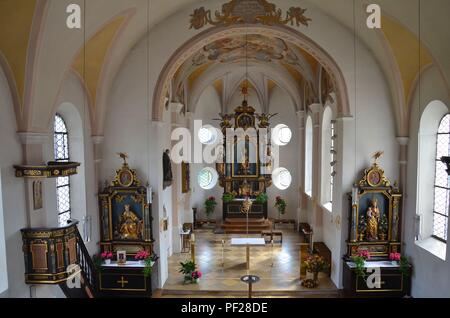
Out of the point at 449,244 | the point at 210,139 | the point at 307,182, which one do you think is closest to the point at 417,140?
the point at 449,244

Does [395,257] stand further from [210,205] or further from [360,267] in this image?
[210,205]

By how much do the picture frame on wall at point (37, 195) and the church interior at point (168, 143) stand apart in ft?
0.14

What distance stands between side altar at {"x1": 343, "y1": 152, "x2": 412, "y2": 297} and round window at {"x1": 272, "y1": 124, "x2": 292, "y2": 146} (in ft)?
33.0

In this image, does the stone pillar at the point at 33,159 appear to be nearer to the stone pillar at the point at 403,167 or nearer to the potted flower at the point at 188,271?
the potted flower at the point at 188,271

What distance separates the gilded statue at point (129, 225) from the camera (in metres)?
10.9

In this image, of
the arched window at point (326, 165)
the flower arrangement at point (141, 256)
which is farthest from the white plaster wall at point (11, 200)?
the arched window at point (326, 165)

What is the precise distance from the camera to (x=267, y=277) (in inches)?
479

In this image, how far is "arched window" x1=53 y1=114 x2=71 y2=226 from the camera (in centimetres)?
988

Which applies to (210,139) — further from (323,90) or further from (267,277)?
(267,277)

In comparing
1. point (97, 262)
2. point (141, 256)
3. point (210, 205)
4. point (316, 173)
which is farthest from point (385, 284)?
point (210, 205)

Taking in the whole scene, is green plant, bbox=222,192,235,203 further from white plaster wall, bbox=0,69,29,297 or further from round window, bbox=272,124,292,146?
white plaster wall, bbox=0,69,29,297

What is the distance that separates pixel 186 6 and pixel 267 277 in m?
8.84

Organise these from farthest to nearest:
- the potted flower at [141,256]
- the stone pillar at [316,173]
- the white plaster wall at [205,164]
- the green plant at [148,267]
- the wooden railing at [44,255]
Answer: the white plaster wall at [205,164] < the stone pillar at [316,173] < the potted flower at [141,256] < the green plant at [148,267] < the wooden railing at [44,255]

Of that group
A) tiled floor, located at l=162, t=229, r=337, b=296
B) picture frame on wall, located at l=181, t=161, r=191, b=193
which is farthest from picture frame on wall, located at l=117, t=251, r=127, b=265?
picture frame on wall, located at l=181, t=161, r=191, b=193
